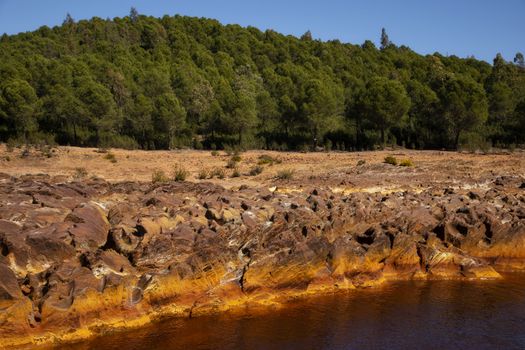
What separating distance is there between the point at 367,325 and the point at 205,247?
4953 millimetres

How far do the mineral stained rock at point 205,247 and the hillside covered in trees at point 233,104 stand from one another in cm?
2759

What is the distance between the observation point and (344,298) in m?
16.3

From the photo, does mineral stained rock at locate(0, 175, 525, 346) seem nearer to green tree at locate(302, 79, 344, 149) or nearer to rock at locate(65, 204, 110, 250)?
rock at locate(65, 204, 110, 250)

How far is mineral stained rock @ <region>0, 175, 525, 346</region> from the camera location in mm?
13117

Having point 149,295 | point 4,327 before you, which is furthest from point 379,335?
point 4,327

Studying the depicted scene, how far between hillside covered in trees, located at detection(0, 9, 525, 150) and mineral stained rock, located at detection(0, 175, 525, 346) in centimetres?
2759

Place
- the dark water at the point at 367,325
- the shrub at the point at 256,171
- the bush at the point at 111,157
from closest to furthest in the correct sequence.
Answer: the dark water at the point at 367,325 → the shrub at the point at 256,171 → the bush at the point at 111,157

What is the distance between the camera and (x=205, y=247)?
1535 cm

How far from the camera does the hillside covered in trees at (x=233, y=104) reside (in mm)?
48406

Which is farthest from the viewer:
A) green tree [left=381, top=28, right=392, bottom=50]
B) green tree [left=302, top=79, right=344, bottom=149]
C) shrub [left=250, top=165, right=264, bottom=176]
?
green tree [left=381, top=28, right=392, bottom=50]

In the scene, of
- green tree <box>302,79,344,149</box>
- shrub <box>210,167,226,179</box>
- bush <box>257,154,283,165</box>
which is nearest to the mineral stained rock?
shrub <box>210,167,226,179</box>

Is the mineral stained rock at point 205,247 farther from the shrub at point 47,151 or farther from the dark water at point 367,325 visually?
the shrub at point 47,151

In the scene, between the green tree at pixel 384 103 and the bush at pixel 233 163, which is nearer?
the bush at pixel 233 163

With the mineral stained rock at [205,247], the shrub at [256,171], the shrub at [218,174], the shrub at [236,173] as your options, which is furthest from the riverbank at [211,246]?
the shrub at [256,171]
